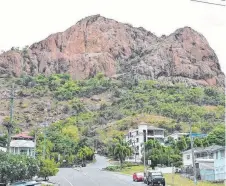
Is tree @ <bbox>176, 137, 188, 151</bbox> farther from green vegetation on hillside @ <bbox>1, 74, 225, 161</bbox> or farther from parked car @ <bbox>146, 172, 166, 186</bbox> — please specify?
parked car @ <bbox>146, 172, 166, 186</bbox>

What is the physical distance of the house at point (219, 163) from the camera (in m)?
42.1

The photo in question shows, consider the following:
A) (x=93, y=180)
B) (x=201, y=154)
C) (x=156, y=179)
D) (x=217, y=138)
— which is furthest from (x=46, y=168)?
(x=217, y=138)

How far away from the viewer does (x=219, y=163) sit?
46.1m

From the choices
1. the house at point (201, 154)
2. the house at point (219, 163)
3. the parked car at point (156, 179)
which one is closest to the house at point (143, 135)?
the house at point (201, 154)

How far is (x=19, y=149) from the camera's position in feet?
230

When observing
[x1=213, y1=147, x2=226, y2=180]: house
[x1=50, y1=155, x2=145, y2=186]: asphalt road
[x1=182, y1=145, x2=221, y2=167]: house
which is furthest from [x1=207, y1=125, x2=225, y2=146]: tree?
[x1=50, y1=155, x2=145, y2=186]: asphalt road

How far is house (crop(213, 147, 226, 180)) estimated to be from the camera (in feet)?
138

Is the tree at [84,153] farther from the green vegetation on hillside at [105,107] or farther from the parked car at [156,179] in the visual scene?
the parked car at [156,179]

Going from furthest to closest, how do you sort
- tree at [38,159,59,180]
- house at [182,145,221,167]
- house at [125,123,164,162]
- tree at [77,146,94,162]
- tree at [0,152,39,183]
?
house at [125,123,164,162] → tree at [77,146,94,162] → house at [182,145,221,167] → tree at [38,159,59,180] → tree at [0,152,39,183]

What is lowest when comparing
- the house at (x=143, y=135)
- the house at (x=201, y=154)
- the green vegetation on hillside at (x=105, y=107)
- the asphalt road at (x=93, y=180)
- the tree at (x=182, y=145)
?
the asphalt road at (x=93, y=180)

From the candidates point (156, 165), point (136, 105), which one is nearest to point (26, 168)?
point (156, 165)

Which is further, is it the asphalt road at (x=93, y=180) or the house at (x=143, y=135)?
the house at (x=143, y=135)

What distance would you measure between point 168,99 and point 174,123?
36375 mm

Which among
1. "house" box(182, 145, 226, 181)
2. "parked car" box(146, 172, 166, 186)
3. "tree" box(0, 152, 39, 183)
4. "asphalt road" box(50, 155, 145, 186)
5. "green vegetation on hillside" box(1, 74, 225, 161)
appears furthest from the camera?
"green vegetation on hillside" box(1, 74, 225, 161)
